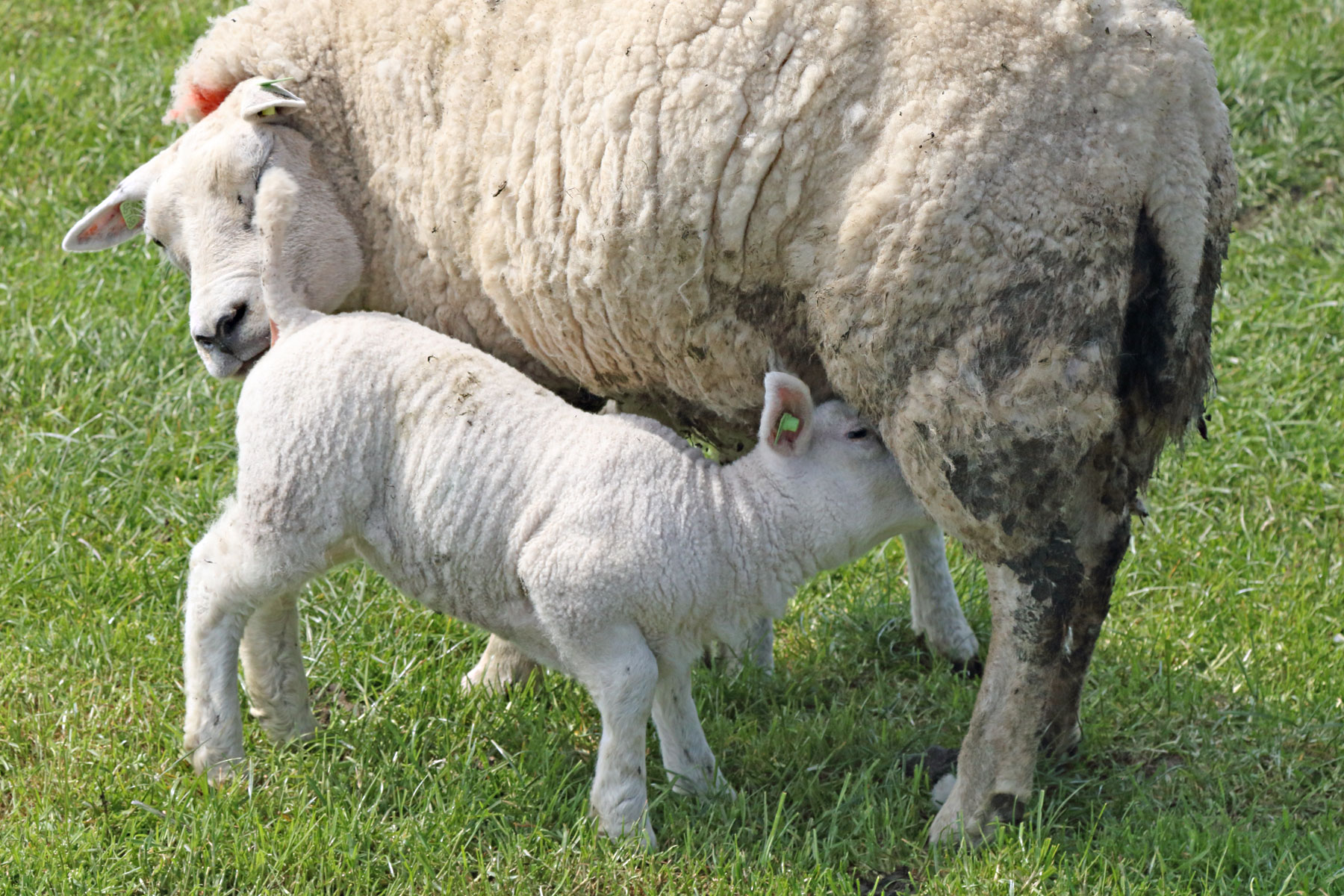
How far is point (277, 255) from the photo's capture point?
142 inches

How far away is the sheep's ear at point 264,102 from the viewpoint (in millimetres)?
3635

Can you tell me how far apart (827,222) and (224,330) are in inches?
64.3

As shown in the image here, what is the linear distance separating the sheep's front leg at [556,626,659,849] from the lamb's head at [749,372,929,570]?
47 centimetres

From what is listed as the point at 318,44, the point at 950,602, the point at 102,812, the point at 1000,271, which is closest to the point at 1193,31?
the point at 1000,271

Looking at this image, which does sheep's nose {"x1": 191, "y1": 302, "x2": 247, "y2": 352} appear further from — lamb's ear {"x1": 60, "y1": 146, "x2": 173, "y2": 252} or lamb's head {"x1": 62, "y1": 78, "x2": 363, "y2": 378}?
lamb's ear {"x1": 60, "y1": 146, "x2": 173, "y2": 252}

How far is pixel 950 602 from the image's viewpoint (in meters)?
4.34

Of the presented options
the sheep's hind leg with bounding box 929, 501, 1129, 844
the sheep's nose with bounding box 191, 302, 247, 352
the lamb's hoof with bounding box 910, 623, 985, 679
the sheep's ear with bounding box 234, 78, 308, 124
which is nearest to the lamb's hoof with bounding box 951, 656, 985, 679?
the lamb's hoof with bounding box 910, 623, 985, 679

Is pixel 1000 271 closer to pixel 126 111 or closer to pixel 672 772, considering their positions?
pixel 672 772

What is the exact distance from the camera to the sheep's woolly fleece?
9.81ft

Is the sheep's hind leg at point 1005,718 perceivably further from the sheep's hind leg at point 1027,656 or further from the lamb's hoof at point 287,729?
the lamb's hoof at point 287,729

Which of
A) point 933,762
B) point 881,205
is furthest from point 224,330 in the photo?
point 933,762

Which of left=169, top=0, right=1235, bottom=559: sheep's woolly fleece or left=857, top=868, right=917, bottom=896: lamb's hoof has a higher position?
left=169, top=0, right=1235, bottom=559: sheep's woolly fleece

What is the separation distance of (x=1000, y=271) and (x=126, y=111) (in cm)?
493

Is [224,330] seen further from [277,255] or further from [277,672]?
[277,672]
